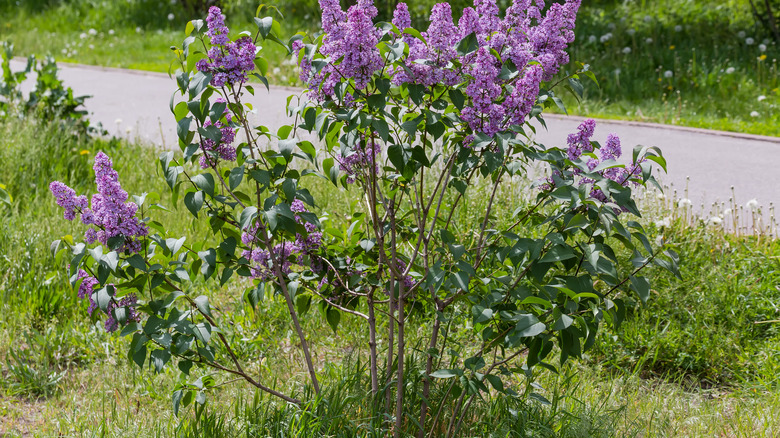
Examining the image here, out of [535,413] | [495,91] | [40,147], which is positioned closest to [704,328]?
[535,413]

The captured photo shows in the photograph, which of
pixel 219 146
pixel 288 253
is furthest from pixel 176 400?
pixel 219 146

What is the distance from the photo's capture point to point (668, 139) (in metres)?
7.59

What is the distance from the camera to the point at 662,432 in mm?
2949

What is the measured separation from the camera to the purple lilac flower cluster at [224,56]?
7.43ft

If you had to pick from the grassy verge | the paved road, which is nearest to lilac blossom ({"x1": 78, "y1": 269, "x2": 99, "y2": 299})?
the grassy verge

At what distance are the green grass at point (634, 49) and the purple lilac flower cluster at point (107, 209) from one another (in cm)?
670

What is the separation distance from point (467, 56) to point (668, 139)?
582cm

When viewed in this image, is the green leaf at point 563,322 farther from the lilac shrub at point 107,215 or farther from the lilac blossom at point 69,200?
the lilac blossom at point 69,200

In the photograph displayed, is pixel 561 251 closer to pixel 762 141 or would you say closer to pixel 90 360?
pixel 90 360

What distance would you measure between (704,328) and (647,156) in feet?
6.43

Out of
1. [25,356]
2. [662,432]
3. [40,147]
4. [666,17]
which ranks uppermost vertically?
[666,17]

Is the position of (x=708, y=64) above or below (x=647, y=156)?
above

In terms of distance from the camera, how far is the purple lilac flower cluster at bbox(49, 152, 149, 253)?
2.37m

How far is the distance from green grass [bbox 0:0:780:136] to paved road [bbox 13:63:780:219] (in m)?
0.42
